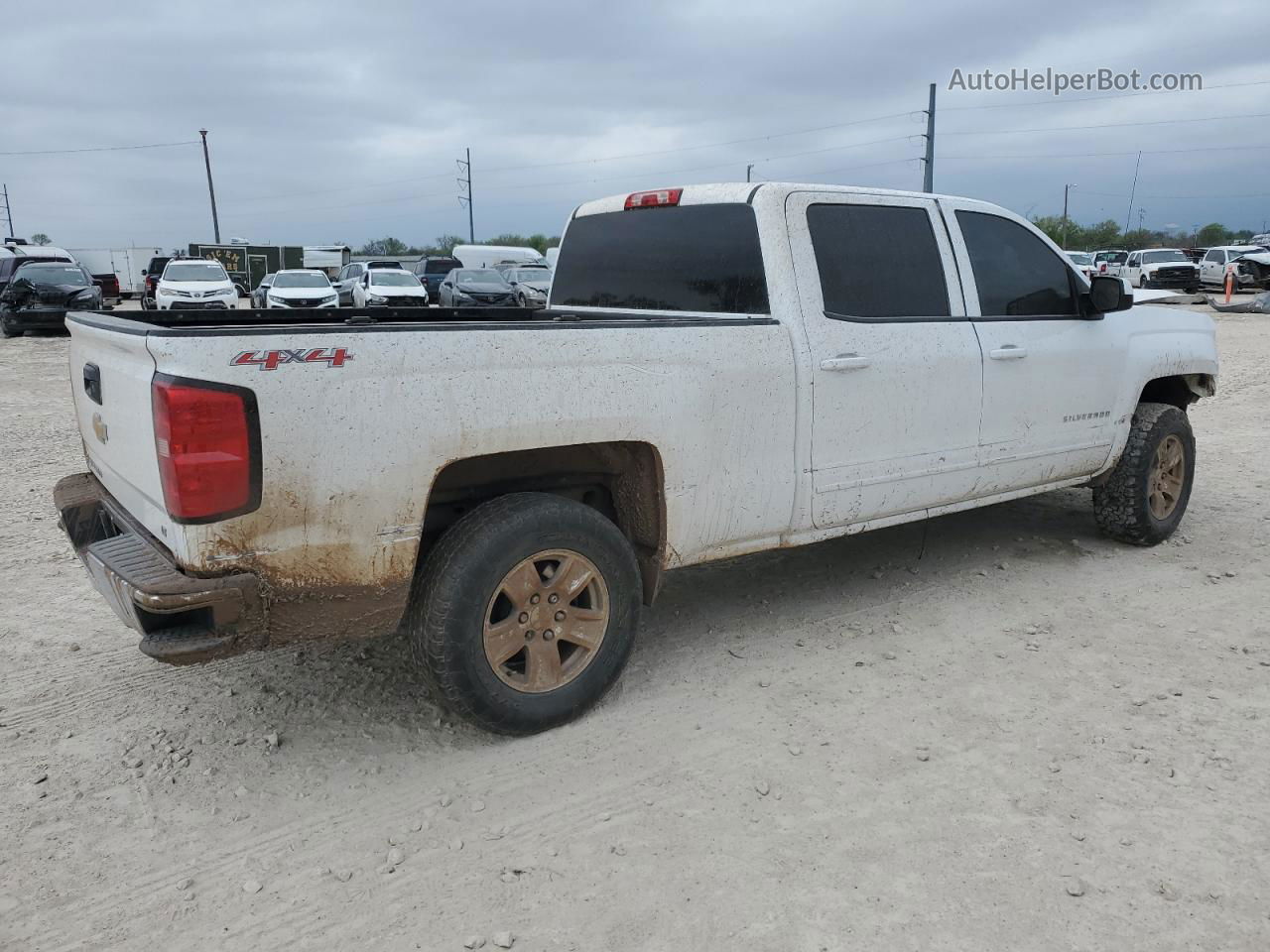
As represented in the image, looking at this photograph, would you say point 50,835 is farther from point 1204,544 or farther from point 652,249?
point 1204,544

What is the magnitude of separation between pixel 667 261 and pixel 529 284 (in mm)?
20618

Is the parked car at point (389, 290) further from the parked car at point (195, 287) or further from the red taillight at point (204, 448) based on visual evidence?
the red taillight at point (204, 448)

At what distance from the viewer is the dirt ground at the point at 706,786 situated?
99.4 inches

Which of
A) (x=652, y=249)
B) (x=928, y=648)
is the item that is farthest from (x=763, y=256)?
(x=928, y=648)

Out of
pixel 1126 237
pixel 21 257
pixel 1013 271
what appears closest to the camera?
pixel 1013 271

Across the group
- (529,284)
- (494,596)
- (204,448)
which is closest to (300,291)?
(529,284)

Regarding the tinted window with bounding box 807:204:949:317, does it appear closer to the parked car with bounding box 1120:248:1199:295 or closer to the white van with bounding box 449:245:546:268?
the parked car with bounding box 1120:248:1199:295

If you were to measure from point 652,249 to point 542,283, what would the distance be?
2046 centimetres

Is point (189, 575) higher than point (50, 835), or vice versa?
point (189, 575)

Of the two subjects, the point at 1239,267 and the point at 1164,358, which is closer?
the point at 1164,358

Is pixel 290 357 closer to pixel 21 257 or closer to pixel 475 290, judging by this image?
pixel 475 290

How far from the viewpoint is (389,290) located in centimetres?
2297

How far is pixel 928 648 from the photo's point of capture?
4191mm

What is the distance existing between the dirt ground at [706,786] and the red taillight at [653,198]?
193 centimetres
